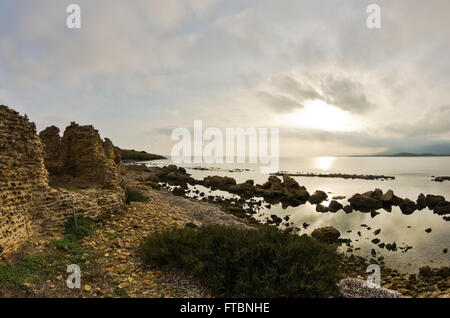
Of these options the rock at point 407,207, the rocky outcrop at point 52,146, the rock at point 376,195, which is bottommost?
the rock at point 407,207

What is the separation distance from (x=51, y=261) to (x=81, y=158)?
8.07 metres

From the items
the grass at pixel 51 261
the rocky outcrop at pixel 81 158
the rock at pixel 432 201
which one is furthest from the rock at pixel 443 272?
the rock at pixel 432 201

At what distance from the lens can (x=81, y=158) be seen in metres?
13.9

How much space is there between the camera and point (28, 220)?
316 inches

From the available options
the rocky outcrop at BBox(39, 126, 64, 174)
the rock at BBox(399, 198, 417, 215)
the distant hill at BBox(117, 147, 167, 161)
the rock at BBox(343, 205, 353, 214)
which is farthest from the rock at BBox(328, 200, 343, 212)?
the distant hill at BBox(117, 147, 167, 161)

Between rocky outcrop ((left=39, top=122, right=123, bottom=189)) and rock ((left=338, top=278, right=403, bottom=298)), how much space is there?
35.7ft

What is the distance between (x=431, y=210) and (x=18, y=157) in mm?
33102

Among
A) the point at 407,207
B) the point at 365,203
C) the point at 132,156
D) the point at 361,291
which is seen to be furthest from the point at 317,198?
the point at 132,156

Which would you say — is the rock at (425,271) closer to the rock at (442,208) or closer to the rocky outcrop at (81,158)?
the rocky outcrop at (81,158)

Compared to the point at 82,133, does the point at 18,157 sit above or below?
below

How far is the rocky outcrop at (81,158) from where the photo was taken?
13.2 m

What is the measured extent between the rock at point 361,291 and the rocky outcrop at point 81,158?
35.7 feet
